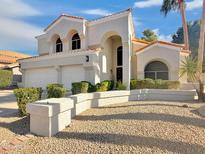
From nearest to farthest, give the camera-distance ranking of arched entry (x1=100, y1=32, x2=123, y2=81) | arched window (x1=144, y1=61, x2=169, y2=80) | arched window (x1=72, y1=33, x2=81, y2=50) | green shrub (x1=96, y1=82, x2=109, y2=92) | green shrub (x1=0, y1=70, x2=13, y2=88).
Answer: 1. green shrub (x1=96, y1=82, x2=109, y2=92)
2. arched window (x1=144, y1=61, x2=169, y2=80)
3. arched entry (x1=100, y1=32, x2=123, y2=81)
4. arched window (x1=72, y1=33, x2=81, y2=50)
5. green shrub (x1=0, y1=70, x2=13, y2=88)

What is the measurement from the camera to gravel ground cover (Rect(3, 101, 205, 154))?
510 centimetres

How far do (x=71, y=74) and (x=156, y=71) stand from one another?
899cm

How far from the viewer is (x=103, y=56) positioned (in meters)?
20.6

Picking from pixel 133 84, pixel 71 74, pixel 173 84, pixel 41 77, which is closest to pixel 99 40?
pixel 71 74

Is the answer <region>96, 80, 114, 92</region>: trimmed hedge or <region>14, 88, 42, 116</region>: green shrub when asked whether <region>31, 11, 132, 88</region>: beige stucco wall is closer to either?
<region>96, 80, 114, 92</region>: trimmed hedge

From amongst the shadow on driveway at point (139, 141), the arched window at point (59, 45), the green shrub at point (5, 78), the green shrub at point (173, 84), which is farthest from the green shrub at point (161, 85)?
the green shrub at point (5, 78)

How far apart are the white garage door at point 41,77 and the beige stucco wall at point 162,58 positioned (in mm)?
9777

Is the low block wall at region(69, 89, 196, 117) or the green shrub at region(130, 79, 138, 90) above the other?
the green shrub at region(130, 79, 138, 90)

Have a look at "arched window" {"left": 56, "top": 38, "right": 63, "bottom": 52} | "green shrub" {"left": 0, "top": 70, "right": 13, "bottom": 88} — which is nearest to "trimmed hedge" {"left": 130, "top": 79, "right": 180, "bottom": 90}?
"arched window" {"left": 56, "top": 38, "right": 63, "bottom": 52}

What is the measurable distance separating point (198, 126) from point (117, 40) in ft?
56.7

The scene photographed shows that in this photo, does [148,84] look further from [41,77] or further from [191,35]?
[191,35]

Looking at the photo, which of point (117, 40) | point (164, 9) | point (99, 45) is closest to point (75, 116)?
point (99, 45)

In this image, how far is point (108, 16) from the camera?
19969 mm

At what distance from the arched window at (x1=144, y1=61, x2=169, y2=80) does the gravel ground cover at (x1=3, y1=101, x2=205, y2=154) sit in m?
12.9
